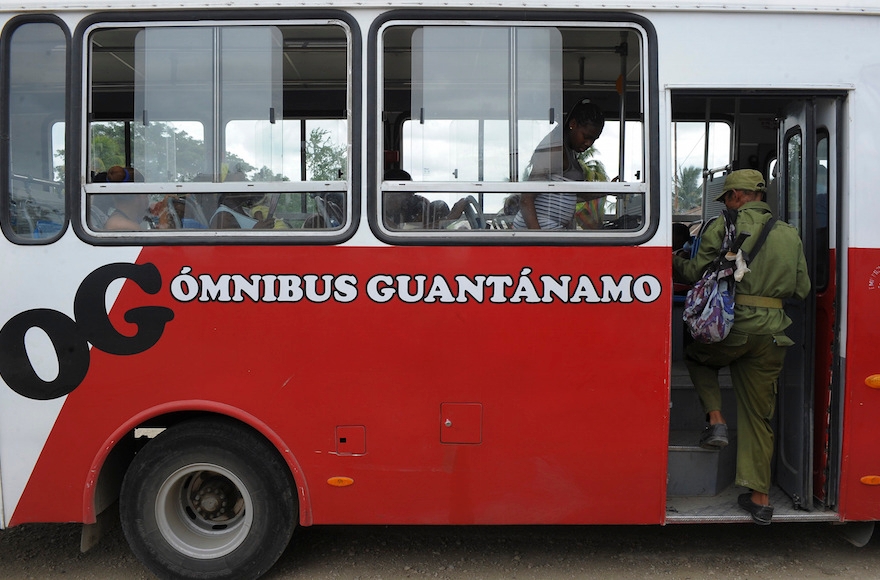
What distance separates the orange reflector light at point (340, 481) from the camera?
3449 mm

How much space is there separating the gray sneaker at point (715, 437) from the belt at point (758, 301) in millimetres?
698

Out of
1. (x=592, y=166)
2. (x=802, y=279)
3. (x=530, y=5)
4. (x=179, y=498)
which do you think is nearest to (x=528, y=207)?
(x=592, y=166)

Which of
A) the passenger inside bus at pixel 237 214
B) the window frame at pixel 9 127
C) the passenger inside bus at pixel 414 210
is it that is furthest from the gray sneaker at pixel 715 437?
the window frame at pixel 9 127

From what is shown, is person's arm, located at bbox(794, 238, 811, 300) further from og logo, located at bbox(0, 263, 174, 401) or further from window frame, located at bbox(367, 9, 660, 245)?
og logo, located at bbox(0, 263, 174, 401)

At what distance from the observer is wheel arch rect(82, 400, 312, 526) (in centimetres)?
338

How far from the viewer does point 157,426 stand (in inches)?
140

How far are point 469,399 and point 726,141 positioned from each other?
3491 millimetres

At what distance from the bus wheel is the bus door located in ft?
8.95

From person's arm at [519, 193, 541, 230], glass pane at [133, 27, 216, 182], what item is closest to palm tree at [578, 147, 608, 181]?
person's arm at [519, 193, 541, 230]

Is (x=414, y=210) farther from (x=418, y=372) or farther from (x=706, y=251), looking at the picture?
(x=706, y=251)

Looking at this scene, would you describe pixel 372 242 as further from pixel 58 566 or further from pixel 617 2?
pixel 58 566

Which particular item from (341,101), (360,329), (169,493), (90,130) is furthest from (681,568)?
(90,130)

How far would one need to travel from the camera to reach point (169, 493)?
3561 mm

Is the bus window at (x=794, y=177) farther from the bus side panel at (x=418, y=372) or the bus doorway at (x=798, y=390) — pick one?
the bus side panel at (x=418, y=372)
